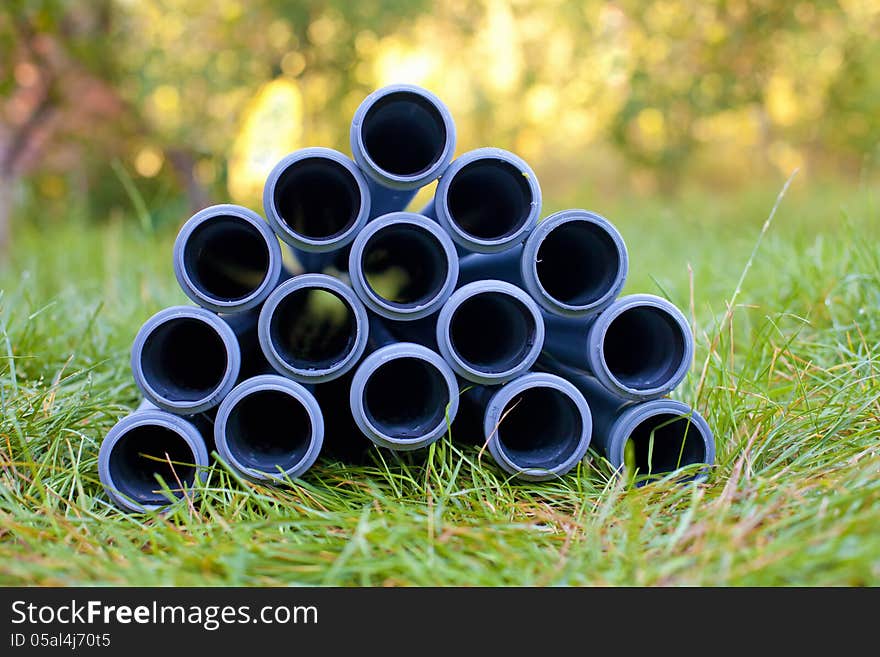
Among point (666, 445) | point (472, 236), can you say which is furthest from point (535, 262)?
point (666, 445)

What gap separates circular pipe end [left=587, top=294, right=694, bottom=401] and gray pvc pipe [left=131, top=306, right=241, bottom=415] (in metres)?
0.91

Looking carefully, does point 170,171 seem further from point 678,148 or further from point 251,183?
point 678,148

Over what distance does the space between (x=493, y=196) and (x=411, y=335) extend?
444 millimetres

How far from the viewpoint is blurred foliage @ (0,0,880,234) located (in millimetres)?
6188

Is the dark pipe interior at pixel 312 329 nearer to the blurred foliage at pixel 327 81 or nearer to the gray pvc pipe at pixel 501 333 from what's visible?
the gray pvc pipe at pixel 501 333

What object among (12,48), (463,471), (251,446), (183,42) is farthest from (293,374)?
(183,42)

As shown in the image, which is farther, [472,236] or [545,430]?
[545,430]

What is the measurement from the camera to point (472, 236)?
1.87 metres

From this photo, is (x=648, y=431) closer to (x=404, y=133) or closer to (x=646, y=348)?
(x=646, y=348)

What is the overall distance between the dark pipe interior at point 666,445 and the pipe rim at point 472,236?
0.58 meters

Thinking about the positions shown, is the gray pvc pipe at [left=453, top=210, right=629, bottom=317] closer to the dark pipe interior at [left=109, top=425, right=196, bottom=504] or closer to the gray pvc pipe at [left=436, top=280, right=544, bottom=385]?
the gray pvc pipe at [left=436, top=280, right=544, bottom=385]

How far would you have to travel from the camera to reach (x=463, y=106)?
12211 mm

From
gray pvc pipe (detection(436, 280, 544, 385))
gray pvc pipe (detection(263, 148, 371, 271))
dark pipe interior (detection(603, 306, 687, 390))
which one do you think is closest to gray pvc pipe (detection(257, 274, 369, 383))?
gray pvc pipe (detection(263, 148, 371, 271))
